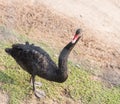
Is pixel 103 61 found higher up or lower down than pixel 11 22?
higher up

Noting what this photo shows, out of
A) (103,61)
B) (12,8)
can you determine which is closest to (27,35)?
(12,8)

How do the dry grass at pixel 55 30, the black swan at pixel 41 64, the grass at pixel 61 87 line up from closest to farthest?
the black swan at pixel 41 64 < the grass at pixel 61 87 < the dry grass at pixel 55 30

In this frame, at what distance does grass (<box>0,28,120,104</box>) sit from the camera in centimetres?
762

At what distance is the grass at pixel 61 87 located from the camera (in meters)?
7.62

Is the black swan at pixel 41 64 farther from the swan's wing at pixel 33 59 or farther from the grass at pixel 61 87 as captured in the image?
the grass at pixel 61 87

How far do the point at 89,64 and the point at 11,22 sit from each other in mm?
2171

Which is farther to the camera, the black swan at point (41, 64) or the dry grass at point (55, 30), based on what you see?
the dry grass at point (55, 30)

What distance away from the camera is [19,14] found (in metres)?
10.2

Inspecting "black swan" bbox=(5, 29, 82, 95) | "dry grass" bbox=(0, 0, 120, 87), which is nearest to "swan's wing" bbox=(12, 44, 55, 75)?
"black swan" bbox=(5, 29, 82, 95)

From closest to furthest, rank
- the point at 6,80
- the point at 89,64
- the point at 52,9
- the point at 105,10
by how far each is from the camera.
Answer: the point at 6,80 → the point at 89,64 → the point at 52,9 → the point at 105,10

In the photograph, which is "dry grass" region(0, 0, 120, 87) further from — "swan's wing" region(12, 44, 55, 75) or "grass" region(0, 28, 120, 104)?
"swan's wing" region(12, 44, 55, 75)

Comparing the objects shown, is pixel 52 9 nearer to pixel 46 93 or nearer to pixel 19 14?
pixel 19 14

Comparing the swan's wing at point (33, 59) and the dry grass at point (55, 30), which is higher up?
the swan's wing at point (33, 59)

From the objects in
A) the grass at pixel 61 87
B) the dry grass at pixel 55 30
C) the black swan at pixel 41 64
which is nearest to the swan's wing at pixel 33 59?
the black swan at pixel 41 64
